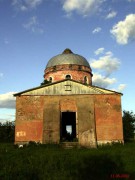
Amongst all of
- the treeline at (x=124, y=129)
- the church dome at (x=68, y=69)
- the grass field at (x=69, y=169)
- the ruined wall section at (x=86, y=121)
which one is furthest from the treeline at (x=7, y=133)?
the grass field at (x=69, y=169)

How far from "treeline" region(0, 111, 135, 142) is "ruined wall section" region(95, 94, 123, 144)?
396 inches

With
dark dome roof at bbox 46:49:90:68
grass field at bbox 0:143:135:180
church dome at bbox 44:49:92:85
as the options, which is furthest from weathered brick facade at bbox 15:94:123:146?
dark dome roof at bbox 46:49:90:68

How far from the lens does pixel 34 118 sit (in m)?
23.9

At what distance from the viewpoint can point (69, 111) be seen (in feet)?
79.9

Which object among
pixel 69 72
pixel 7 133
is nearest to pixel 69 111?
pixel 69 72

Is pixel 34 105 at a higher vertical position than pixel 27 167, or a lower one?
higher

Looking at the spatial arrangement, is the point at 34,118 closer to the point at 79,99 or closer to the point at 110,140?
the point at 79,99

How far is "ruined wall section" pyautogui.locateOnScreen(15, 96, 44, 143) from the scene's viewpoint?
23438 millimetres

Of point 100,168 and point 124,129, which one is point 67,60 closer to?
point 124,129

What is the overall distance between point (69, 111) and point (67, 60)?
11.2 meters

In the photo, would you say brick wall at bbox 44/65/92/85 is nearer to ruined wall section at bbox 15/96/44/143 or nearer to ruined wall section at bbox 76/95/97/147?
ruined wall section at bbox 76/95/97/147

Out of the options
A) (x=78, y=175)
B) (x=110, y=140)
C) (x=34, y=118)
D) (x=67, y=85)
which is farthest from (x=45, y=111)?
(x=78, y=175)

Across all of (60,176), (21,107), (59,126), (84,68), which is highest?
(84,68)

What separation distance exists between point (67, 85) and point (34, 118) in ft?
14.4
